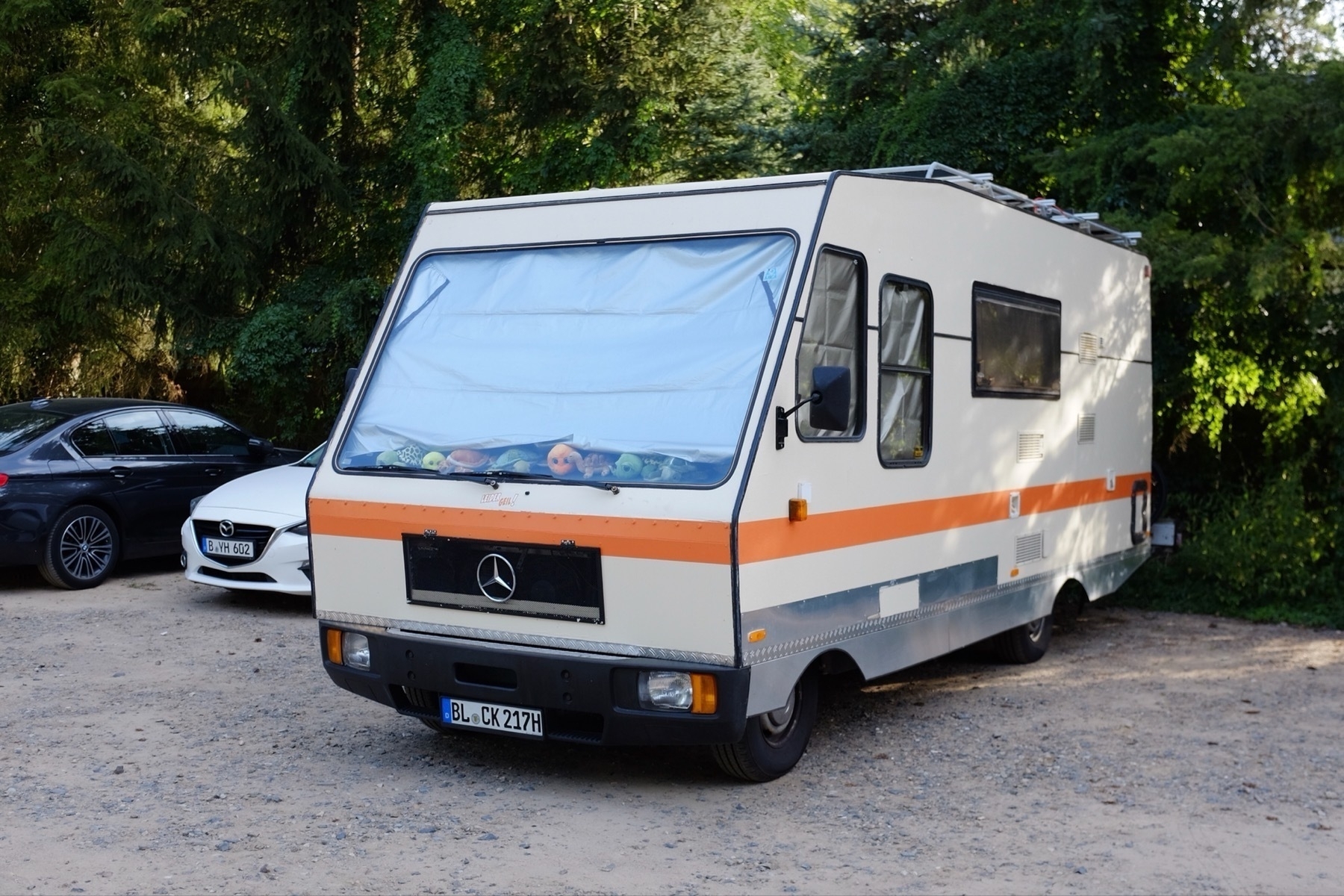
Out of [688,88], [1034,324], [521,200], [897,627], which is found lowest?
[897,627]

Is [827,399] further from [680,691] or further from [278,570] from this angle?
[278,570]

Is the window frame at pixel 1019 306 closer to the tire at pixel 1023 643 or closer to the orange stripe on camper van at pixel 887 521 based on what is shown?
the orange stripe on camper van at pixel 887 521

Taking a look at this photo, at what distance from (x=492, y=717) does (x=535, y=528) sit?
2.99 feet

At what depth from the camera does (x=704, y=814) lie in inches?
237

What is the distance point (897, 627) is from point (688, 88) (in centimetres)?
1355

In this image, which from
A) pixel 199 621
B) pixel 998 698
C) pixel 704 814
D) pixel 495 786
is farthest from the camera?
pixel 199 621

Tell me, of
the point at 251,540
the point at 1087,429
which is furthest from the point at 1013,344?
the point at 251,540

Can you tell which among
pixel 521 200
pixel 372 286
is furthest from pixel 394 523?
pixel 372 286

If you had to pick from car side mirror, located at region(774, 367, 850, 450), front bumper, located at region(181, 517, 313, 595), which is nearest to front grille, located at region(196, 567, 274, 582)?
front bumper, located at region(181, 517, 313, 595)

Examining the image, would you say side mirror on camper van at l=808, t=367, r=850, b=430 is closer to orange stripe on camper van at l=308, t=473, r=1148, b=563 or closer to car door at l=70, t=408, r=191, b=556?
orange stripe on camper van at l=308, t=473, r=1148, b=563

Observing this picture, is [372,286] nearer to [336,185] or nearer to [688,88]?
[336,185]

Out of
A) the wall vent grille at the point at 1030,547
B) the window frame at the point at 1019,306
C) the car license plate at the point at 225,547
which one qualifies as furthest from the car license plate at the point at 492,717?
the car license plate at the point at 225,547

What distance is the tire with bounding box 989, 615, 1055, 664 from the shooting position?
913 centimetres

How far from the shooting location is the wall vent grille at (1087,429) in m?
9.22
